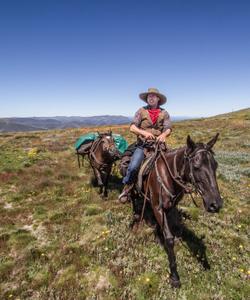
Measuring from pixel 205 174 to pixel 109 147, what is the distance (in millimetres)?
7993

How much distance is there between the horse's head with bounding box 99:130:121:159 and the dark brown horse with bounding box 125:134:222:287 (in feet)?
15.1

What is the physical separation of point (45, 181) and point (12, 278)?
9233 millimetres

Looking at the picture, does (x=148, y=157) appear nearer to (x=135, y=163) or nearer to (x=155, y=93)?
(x=135, y=163)

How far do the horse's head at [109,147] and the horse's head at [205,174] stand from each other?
7137 millimetres

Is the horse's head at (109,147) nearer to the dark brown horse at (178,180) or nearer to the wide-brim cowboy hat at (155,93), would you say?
the wide-brim cowboy hat at (155,93)

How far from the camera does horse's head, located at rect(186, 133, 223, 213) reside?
5.26 meters

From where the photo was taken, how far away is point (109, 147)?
12.9 metres

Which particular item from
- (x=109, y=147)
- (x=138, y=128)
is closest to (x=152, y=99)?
(x=138, y=128)

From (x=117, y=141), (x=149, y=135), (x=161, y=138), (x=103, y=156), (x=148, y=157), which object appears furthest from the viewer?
(x=117, y=141)

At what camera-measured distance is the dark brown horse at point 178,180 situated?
5367mm

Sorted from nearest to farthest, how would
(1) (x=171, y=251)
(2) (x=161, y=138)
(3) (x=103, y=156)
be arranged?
(1) (x=171, y=251) < (2) (x=161, y=138) < (3) (x=103, y=156)

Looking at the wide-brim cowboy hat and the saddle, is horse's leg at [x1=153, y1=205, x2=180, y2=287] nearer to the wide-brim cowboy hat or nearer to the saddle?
the saddle

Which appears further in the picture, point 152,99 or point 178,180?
point 152,99

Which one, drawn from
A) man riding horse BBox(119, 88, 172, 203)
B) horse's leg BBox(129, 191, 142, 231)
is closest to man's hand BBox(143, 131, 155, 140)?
man riding horse BBox(119, 88, 172, 203)
